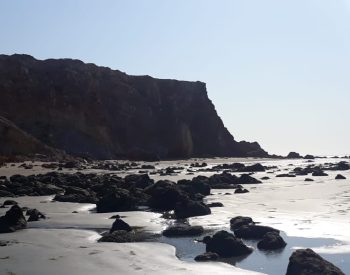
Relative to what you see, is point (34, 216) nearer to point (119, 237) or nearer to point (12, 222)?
point (12, 222)

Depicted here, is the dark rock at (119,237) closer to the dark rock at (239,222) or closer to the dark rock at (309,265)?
the dark rock at (239,222)

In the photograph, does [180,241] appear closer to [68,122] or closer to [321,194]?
[321,194]

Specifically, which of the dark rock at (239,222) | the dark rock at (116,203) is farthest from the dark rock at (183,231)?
the dark rock at (116,203)

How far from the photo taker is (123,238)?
10602 mm

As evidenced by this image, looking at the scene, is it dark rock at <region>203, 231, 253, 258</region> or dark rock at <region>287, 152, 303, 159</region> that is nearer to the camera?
dark rock at <region>203, 231, 253, 258</region>

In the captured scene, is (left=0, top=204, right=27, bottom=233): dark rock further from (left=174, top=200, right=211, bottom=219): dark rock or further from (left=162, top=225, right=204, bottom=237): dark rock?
(left=174, top=200, right=211, bottom=219): dark rock

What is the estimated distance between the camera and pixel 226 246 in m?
9.70

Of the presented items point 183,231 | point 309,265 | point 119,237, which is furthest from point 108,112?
point 309,265

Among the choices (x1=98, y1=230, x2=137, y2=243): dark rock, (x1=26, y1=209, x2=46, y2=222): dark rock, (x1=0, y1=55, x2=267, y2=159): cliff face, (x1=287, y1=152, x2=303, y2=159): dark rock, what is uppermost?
(x1=0, y1=55, x2=267, y2=159): cliff face

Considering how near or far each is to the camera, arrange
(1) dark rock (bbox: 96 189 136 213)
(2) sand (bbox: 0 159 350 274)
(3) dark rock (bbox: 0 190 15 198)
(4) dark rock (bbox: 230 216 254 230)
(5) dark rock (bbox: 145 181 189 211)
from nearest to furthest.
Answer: (2) sand (bbox: 0 159 350 274) < (4) dark rock (bbox: 230 216 254 230) < (1) dark rock (bbox: 96 189 136 213) < (5) dark rock (bbox: 145 181 189 211) < (3) dark rock (bbox: 0 190 15 198)

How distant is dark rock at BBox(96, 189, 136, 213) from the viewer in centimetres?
1585

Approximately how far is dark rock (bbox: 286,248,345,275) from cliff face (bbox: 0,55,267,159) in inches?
1642

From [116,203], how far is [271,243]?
698 cm

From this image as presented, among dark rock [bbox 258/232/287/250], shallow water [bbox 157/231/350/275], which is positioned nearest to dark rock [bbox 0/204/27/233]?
shallow water [bbox 157/231/350/275]
